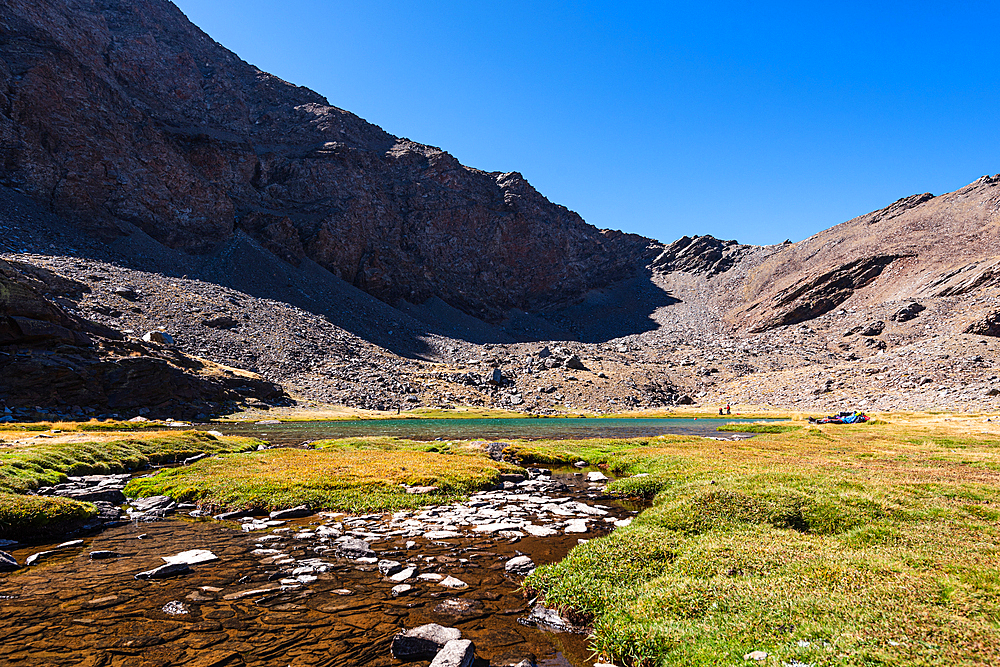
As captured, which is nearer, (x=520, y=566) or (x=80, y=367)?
(x=520, y=566)

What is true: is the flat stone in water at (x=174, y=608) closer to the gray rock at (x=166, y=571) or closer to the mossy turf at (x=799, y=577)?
the gray rock at (x=166, y=571)

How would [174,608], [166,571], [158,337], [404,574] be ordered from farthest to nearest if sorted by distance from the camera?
[158,337], [404,574], [166,571], [174,608]

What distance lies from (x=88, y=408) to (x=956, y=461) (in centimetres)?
10211

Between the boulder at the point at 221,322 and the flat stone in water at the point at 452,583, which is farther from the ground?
the boulder at the point at 221,322

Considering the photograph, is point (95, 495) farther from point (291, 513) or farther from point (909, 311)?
point (909, 311)

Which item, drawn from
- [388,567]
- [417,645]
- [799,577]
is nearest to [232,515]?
[388,567]

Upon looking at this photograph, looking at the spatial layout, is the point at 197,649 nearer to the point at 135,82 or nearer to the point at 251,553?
the point at 251,553

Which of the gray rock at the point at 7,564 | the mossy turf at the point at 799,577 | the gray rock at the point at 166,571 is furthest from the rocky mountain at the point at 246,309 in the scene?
the mossy turf at the point at 799,577

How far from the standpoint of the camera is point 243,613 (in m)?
9.58

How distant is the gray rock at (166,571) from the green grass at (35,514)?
21.5ft

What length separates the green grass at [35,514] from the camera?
14473mm

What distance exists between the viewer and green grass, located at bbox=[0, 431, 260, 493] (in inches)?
824

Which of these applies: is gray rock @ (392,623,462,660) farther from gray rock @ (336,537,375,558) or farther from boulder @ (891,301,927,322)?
boulder @ (891,301,927,322)

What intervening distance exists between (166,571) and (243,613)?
139 inches
